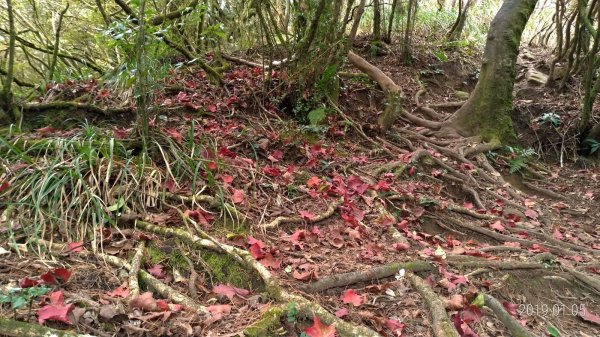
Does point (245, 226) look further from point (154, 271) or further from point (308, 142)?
point (308, 142)

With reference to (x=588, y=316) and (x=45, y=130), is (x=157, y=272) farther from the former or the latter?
(x=588, y=316)

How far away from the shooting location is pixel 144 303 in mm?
1959

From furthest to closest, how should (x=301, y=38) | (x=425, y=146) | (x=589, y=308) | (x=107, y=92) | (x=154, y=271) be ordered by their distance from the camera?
(x=425, y=146) → (x=301, y=38) → (x=107, y=92) → (x=589, y=308) → (x=154, y=271)

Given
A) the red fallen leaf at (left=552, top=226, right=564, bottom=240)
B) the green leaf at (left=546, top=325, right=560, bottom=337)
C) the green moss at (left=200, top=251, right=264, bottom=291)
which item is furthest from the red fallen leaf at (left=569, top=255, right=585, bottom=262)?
the green moss at (left=200, top=251, right=264, bottom=291)

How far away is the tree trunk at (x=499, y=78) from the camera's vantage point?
18.9 ft

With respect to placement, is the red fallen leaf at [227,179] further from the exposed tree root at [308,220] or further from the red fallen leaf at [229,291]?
the red fallen leaf at [229,291]

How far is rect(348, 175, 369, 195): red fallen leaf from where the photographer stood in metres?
3.88

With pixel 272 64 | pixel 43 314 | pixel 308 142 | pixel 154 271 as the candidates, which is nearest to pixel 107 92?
pixel 272 64

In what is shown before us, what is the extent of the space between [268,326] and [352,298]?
57cm

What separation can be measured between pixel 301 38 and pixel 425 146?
2.09 meters

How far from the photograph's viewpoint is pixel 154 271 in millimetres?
2309

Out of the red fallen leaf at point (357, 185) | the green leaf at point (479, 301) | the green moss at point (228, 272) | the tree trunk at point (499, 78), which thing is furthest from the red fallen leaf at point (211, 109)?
the tree trunk at point (499, 78)

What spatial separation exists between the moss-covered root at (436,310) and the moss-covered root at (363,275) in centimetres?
8

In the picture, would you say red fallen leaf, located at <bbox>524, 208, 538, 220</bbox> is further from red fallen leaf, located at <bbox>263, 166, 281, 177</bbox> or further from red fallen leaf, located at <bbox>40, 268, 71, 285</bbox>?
red fallen leaf, located at <bbox>40, 268, 71, 285</bbox>
